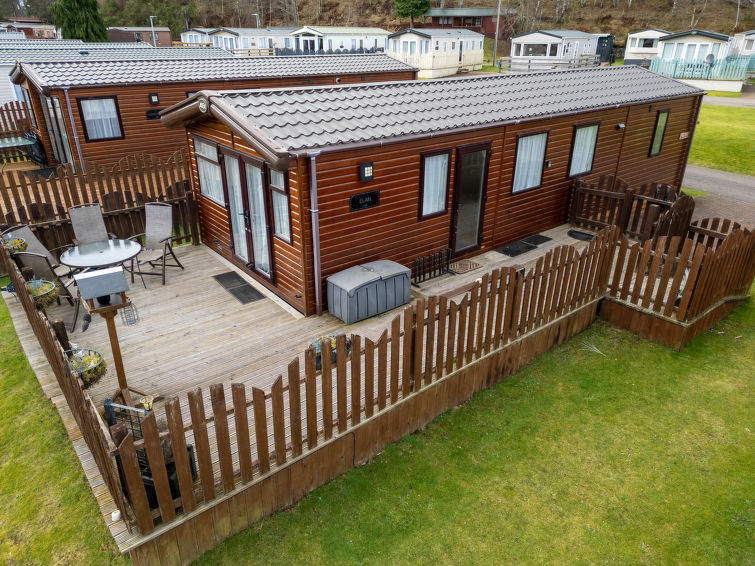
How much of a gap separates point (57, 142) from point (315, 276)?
13961 millimetres

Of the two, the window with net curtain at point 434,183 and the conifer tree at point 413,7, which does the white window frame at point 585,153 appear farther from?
the conifer tree at point 413,7

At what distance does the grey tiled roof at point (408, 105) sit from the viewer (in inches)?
279

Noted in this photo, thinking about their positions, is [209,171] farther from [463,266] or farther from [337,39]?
[337,39]

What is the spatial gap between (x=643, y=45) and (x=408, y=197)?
176 feet

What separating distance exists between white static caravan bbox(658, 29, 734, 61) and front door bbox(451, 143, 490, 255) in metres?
39.3

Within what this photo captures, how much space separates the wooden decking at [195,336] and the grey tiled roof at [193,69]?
9.65 metres

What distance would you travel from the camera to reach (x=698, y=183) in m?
17.1

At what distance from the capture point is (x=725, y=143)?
2062 cm

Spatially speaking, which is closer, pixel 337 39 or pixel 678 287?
pixel 678 287

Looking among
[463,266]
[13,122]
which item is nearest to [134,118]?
[13,122]

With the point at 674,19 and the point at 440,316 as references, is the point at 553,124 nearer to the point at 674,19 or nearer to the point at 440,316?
the point at 440,316

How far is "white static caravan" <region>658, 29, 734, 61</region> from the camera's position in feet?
124

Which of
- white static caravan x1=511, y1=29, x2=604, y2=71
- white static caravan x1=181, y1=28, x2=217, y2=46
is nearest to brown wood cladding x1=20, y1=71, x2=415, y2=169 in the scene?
white static caravan x1=511, y1=29, x2=604, y2=71

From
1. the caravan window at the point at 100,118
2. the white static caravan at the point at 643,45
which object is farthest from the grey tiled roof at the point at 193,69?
the white static caravan at the point at 643,45
